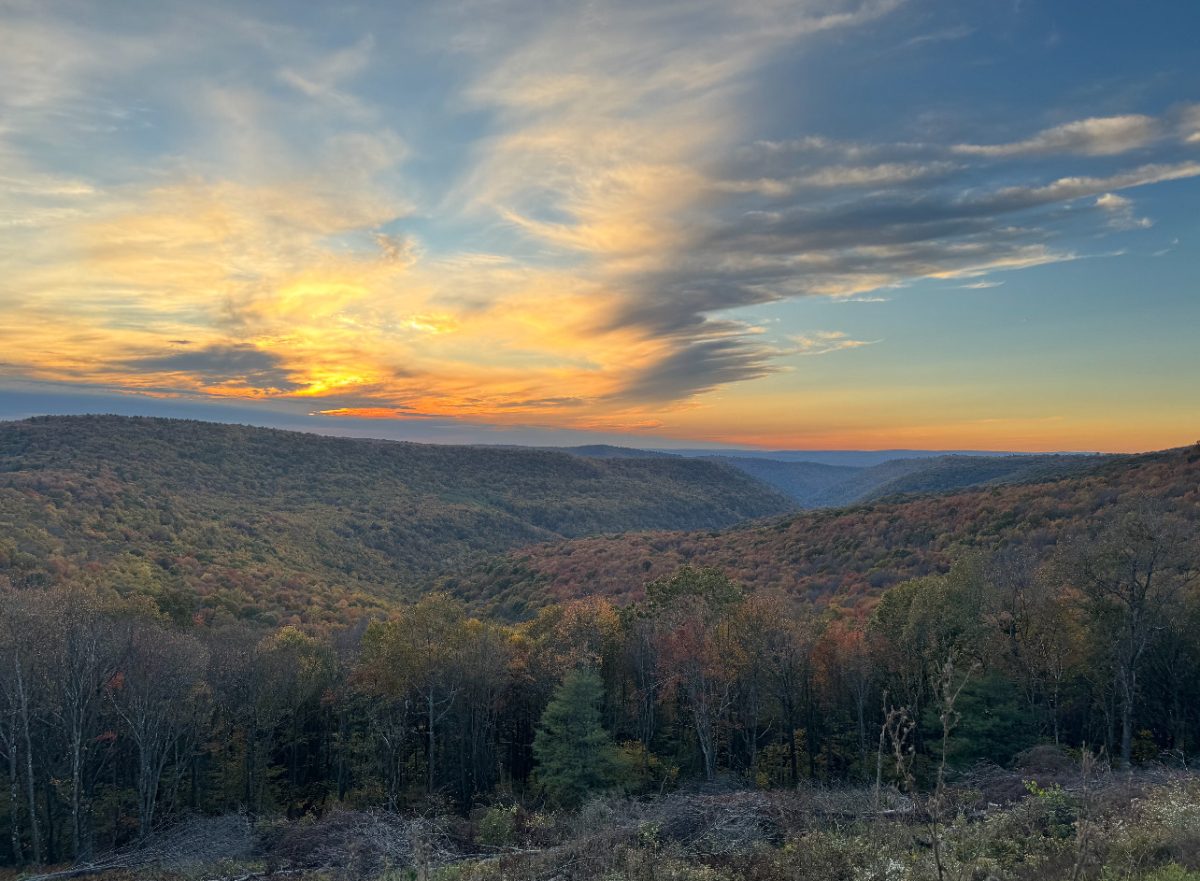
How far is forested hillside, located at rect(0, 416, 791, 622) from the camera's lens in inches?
2506

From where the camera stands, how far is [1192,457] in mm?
→ 59719

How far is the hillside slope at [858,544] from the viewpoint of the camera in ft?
167

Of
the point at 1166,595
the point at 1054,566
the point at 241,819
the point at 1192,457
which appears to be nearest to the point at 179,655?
the point at 241,819

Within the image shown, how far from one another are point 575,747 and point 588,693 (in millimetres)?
2112

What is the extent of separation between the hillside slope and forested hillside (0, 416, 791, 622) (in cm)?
2170

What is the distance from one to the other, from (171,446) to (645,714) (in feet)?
440

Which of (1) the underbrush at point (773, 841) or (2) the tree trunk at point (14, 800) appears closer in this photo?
(1) the underbrush at point (773, 841)

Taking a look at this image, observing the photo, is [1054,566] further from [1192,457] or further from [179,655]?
[1192,457]

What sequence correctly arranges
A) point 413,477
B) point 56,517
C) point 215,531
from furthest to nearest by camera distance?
point 413,477 → point 215,531 → point 56,517

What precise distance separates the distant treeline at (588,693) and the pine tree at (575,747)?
104mm

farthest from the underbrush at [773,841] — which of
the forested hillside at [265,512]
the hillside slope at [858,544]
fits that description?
the forested hillside at [265,512]

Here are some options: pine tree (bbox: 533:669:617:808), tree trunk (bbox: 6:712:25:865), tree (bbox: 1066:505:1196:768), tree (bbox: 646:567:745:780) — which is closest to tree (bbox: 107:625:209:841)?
tree trunk (bbox: 6:712:25:865)

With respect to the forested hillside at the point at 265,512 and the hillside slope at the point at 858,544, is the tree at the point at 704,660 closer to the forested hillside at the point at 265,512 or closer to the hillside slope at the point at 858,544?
the hillside slope at the point at 858,544

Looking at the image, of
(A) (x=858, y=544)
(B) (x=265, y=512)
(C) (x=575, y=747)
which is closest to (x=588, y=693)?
(C) (x=575, y=747)
